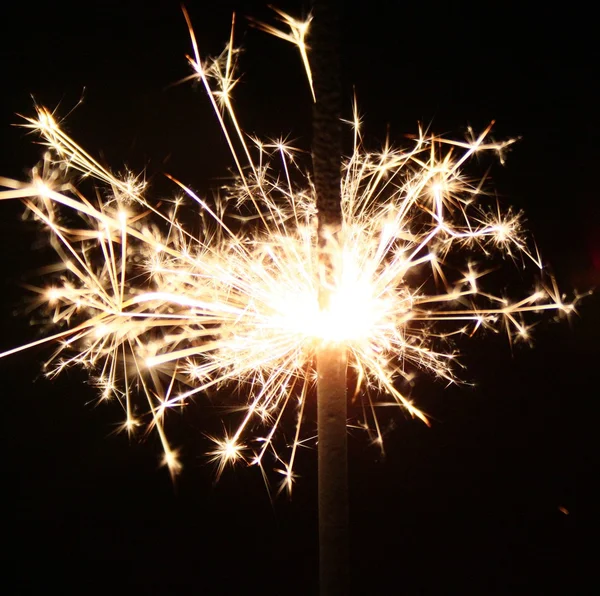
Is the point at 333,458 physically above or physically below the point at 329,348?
below

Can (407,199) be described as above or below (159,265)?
above

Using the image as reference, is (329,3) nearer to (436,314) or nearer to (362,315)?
(362,315)

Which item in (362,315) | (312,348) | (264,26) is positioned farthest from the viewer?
(312,348)

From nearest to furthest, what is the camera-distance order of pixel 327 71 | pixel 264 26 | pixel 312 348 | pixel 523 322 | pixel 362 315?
pixel 327 71
pixel 264 26
pixel 362 315
pixel 312 348
pixel 523 322

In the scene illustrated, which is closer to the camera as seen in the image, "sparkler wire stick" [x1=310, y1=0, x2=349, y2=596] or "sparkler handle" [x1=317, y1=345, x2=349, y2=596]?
"sparkler wire stick" [x1=310, y1=0, x2=349, y2=596]

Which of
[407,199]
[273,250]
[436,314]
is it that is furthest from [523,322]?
[273,250]

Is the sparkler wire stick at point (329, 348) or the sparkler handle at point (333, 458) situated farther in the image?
the sparkler handle at point (333, 458)

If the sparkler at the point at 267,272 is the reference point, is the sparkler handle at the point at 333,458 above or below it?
below
